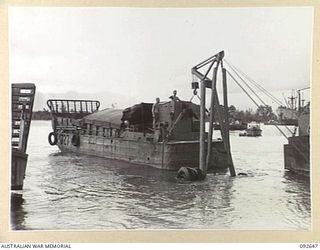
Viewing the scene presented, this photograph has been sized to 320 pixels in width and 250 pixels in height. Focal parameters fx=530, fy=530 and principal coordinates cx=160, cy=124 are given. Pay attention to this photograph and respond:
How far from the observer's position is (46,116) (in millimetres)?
1062

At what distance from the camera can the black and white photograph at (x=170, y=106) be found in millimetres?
1031

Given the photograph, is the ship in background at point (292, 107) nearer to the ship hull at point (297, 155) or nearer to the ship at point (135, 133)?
the ship hull at point (297, 155)

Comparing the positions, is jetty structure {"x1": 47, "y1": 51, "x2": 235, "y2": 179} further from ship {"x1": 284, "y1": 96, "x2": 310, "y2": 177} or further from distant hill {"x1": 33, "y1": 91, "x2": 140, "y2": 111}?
ship {"x1": 284, "y1": 96, "x2": 310, "y2": 177}

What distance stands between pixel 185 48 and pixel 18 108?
0.35 m

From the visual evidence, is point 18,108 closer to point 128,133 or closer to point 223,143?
point 128,133

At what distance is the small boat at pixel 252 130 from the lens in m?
1.03

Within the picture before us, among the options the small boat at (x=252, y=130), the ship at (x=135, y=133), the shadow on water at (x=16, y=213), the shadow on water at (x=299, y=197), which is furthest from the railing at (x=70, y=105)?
the shadow on water at (x=299, y=197)

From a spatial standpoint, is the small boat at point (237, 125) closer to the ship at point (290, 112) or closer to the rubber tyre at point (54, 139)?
the ship at point (290, 112)

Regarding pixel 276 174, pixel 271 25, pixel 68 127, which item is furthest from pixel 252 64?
pixel 68 127

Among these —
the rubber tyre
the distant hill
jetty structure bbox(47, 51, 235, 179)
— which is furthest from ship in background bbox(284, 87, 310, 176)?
the rubber tyre

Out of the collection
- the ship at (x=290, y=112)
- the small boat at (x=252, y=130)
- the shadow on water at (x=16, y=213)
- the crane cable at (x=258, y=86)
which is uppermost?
the crane cable at (x=258, y=86)

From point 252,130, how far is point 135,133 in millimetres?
248

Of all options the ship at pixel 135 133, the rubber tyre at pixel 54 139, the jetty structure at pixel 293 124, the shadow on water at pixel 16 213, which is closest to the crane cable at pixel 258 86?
the jetty structure at pixel 293 124

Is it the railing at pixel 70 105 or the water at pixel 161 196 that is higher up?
the railing at pixel 70 105
